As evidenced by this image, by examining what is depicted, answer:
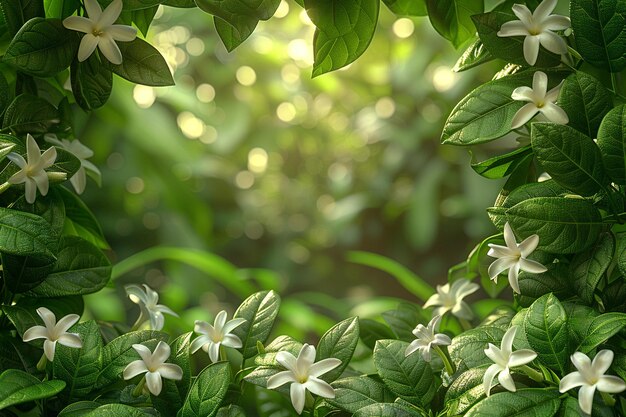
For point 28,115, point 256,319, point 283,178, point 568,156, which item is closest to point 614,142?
point 568,156

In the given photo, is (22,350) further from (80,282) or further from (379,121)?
(379,121)

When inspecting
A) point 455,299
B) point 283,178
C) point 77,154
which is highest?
point 77,154

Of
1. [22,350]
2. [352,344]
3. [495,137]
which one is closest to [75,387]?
[22,350]

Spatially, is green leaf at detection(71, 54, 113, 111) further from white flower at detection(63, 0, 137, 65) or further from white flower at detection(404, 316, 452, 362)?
white flower at detection(404, 316, 452, 362)

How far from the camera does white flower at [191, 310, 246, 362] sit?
1.40 feet

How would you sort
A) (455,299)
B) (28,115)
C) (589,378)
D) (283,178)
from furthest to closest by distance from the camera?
1. (283,178)
2. (455,299)
3. (28,115)
4. (589,378)

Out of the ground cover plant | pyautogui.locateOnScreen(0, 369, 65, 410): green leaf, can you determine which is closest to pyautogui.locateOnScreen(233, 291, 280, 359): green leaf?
the ground cover plant

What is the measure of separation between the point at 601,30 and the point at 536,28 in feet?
0.11

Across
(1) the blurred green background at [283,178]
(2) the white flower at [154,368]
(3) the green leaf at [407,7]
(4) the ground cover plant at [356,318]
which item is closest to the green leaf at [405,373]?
(4) the ground cover plant at [356,318]

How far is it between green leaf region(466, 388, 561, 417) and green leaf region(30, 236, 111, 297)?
0.24m

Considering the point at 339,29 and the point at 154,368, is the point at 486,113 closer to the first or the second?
the point at 339,29

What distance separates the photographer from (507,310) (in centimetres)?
50

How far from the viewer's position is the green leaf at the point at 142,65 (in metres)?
0.43

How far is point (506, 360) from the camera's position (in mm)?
361
